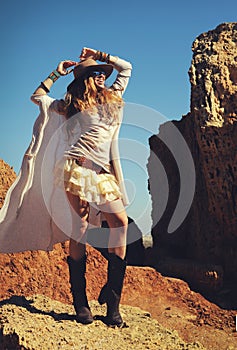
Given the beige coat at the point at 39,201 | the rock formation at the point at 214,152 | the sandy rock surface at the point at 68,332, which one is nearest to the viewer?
the sandy rock surface at the point at 68,332

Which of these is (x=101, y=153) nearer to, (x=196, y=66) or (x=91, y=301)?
(x=91, y=301)

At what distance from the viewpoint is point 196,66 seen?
18.0 ft

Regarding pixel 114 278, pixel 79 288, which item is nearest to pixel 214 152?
pixel 114 278

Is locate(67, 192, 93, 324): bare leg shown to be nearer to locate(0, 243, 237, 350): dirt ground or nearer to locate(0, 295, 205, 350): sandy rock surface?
locate(0, 295, 205, 350): sandy rock surface

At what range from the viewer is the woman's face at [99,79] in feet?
11.5

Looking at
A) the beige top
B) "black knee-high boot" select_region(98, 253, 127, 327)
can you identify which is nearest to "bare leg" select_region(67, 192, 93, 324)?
"black knee-high boot" select_region(98, 253, 127, 327)

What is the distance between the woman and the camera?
11.1ft

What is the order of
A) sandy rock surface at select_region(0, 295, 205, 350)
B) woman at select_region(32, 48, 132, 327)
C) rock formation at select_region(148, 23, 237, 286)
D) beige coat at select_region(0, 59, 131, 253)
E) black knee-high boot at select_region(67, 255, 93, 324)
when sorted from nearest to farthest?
1. sandy rock surface at select_region(0, 295, 205, 350)
2. woman at select_region(32, 48, 132, 327)
3. black knee-high boot at select_region(67, 255, 93, 324)
4. beige coat at select_region(0, 59, 131, 253)
5. rock formation at select_region(148, 23, 237, 286)

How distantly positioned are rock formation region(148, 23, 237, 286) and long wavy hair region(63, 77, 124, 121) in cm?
204

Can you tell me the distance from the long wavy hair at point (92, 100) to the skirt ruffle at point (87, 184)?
17.5 inches

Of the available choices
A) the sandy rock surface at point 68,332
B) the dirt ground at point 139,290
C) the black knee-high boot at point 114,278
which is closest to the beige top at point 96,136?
the black knee-high boot at point 114,278

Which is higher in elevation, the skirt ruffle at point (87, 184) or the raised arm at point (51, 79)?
the raised arm at point (51, 79)

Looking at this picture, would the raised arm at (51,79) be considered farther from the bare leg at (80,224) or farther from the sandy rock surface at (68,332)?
the sandy rock surface at (68,332)

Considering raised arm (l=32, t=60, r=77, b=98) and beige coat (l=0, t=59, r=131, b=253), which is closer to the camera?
raised arm (l=32, t=60, r=77, b=98)
